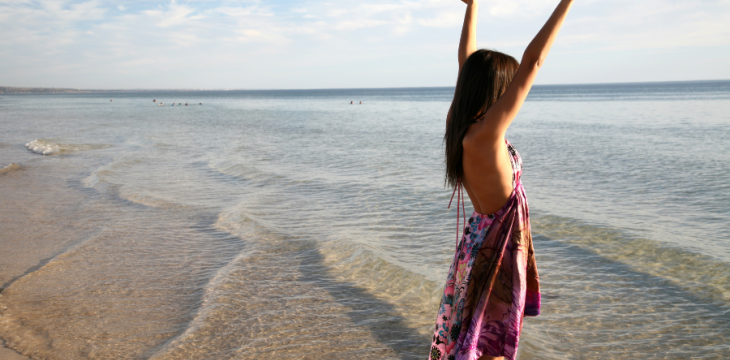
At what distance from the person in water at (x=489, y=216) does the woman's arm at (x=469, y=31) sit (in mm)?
519

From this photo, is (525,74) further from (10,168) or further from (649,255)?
(10,168)

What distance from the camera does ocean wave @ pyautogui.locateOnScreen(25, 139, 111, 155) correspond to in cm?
1776

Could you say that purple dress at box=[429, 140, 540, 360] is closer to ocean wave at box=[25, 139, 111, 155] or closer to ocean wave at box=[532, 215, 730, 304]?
ocean wave at box=[532, 215, 730, 304]

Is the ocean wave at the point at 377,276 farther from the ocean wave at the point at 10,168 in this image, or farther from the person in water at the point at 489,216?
the ocean wave at the point at 10,168

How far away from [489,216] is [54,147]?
21.1 meters

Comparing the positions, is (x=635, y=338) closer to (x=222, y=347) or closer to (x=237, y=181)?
(x=222, y=347)

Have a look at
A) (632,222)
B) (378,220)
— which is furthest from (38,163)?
(632,222)

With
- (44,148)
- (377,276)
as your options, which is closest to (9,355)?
(377,276)

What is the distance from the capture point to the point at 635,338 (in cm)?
410

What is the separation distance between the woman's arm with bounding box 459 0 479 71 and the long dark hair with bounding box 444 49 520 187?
0.58 m

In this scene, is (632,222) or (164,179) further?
(164,179)

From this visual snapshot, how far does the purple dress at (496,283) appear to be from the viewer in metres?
1.98

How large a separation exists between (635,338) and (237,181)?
9.50 m

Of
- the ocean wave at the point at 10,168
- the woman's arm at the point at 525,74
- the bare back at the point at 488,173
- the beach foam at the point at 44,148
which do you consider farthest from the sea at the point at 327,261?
the beach foam at the point at 44,148
